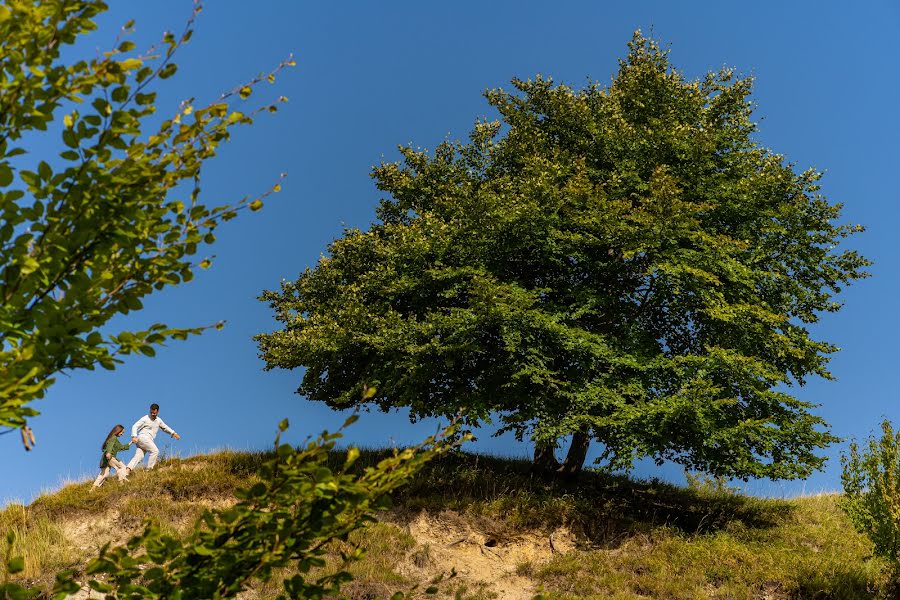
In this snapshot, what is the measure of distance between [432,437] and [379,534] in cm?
1419

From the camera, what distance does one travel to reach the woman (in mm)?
19953

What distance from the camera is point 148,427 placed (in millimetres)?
20938

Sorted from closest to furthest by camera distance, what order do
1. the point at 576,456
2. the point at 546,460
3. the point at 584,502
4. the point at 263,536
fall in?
the point at 263,536 → the point at 584,502 → the point at 576,456 → the point at 546,460

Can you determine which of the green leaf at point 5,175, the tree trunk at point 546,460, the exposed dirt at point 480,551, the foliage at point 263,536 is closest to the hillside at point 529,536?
the exposed dirt at point 480,551

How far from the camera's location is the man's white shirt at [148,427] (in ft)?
68.1

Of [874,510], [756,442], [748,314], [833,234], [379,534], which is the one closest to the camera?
[874,510]

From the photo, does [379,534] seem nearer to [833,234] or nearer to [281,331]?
[281,331]

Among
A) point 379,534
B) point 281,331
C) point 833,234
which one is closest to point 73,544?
point 379,534

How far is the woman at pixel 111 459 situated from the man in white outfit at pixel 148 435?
14.7 inches

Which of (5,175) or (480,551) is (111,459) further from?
(5,175)

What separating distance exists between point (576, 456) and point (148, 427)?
14.5m

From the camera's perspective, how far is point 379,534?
17.6m

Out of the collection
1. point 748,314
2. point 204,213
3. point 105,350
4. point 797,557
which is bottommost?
point 797,557

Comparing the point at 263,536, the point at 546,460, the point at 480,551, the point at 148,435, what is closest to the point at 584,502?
the point at 480,551
